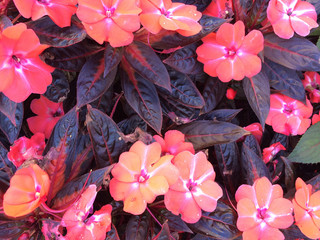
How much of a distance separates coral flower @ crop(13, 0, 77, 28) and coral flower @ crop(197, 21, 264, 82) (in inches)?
14.8

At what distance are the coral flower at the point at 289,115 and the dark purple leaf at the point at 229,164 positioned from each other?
0.66 feet

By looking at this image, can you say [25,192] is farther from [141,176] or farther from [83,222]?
[141,176]

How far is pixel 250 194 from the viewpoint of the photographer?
0.97 metres

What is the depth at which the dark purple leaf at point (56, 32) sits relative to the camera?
892 millimetres

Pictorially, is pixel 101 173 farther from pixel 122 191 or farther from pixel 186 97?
pixel 186 97

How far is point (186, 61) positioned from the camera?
1.06m

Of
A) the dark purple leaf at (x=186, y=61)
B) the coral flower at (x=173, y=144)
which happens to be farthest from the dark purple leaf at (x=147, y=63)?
the coral flower at (x=173, y=144)

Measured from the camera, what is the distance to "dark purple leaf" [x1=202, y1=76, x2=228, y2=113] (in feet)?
3.86

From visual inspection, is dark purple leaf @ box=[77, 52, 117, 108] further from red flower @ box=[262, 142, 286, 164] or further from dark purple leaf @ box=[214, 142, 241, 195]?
red flower @ box=[262, 142, 286, 164]

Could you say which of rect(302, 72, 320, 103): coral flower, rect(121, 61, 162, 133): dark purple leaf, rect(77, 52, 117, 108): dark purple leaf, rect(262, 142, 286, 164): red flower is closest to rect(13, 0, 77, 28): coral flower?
rect(77, 52, 117, 108): dark purple leaf

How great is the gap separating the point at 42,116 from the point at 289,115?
32.0 inches

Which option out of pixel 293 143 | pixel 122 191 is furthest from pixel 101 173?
pixel 293 143

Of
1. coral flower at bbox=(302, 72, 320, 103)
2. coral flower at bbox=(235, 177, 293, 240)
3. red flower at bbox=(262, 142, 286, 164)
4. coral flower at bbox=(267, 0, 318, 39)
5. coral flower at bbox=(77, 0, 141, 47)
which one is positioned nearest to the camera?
coral flower at bbox=(77, 0, 141, 47)

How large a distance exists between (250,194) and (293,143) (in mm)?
475
